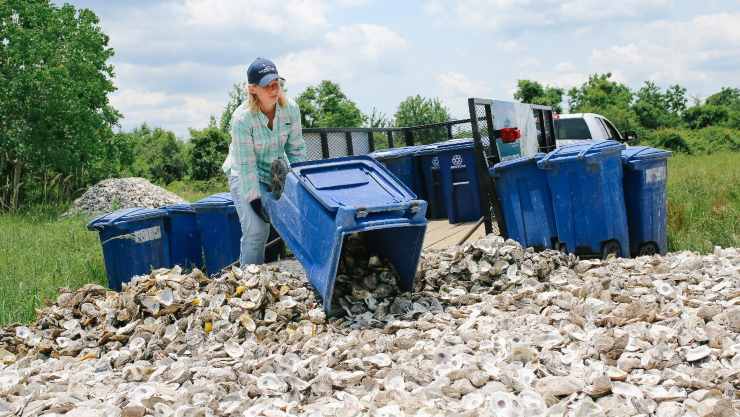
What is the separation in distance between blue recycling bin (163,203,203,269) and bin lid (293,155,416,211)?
8.60ft

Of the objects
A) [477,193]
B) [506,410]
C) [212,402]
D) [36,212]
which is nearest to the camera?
[506,410]

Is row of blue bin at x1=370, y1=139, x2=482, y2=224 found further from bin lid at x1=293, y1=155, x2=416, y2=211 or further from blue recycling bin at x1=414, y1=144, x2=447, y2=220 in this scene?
bin lid at x1=293, y1=155, x2=416, y2=211

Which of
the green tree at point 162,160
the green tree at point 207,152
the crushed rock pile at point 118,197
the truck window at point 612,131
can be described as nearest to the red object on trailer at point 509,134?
the truck window at point 612,131

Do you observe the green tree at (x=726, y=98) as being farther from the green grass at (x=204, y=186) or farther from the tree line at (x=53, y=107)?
the tree line at (x=53, y=107)

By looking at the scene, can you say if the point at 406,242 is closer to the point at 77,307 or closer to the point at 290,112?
the point at 290,112

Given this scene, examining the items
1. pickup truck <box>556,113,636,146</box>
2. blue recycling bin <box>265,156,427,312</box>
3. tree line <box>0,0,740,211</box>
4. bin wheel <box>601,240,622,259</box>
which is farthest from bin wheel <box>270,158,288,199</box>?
tree line <box>0,0,740,211</box>

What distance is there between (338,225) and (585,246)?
3.00 m

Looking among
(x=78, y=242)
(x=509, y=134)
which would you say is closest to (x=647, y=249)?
(x=509, y=134)

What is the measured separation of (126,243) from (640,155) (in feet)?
15.6

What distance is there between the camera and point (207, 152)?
32.1 metres

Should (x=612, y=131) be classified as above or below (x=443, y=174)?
above

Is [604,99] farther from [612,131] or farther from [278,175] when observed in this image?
[278,175]

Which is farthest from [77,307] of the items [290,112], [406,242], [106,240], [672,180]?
[672,180]

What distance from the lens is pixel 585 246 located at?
22.8ft
